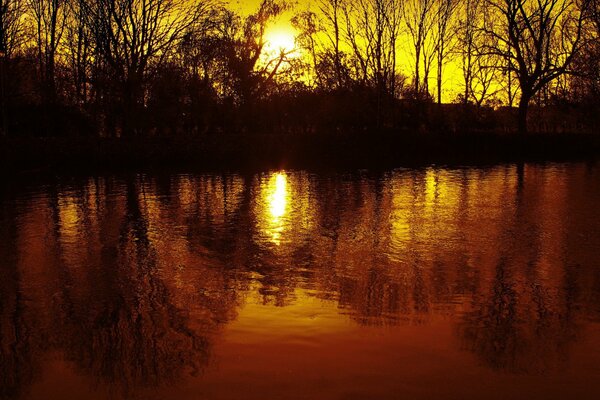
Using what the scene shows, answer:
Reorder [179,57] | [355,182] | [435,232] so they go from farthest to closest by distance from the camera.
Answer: [179,57], [355,182], [435,232]

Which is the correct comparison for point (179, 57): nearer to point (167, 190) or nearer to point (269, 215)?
point (167, 190)

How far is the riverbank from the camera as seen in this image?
26.7 m

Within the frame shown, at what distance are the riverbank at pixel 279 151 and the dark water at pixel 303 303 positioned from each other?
13.8 m

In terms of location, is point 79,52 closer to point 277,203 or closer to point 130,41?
point 130,41

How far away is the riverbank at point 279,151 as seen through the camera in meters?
26.7

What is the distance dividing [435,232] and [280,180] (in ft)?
36.8

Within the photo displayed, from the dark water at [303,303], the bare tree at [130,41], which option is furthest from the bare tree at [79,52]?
the dark water at [303,303]

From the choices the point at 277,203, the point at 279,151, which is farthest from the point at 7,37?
the point at 277,203

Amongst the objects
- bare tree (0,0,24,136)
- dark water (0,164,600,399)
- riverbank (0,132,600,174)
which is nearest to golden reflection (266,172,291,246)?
dark water (0,164,600,399)

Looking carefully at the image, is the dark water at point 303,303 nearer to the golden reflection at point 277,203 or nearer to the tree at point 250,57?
the golden reflection at point 277,203

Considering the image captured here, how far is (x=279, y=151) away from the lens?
108 ft

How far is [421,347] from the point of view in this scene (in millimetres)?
5418

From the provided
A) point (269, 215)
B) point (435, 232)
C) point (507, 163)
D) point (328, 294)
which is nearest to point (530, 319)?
point (328, 294)

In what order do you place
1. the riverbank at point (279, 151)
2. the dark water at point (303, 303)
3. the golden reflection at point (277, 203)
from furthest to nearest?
the riverbank at point (279, 151)
the golden reflection at point (277, 203)
the dark water at point (303, 303)
